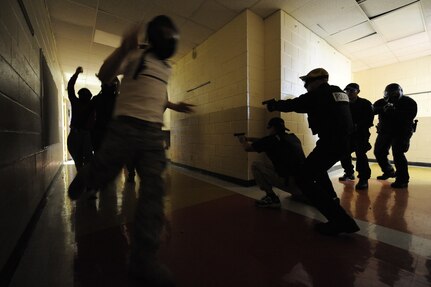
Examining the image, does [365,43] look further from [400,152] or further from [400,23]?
[400,152]

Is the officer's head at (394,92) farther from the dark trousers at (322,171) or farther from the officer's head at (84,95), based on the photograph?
the officer's head at (84,95)

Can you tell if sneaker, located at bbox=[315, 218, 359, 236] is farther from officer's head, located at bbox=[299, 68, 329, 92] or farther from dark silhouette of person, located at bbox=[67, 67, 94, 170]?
dark silhouette of person, located at bbox=[67, 67, 94, 170]

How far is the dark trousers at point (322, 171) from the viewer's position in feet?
5.44

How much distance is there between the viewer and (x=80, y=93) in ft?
8.02

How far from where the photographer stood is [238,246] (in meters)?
1.51

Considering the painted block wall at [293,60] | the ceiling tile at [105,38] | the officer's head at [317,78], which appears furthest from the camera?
the ceiling tile at [105,38]

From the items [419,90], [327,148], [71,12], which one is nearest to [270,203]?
[327,148]

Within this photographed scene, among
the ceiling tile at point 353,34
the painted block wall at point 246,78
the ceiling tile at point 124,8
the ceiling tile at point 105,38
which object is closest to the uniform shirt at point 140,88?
the painted block wall at point 246,78

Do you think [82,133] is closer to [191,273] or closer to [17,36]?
[17,36]

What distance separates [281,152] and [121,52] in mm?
1609

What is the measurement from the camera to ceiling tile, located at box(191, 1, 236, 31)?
10.5 feet

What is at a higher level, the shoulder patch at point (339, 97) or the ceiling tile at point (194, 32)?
the ceiling tile at point (194, 32)

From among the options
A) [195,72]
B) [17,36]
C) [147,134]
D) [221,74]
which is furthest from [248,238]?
[195,72]

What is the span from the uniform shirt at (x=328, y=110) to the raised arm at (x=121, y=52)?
4.49 ft
